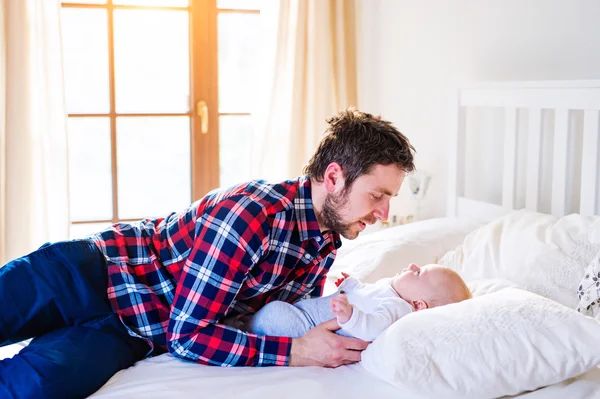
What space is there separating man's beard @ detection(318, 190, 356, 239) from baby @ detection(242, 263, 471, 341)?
0.48ft

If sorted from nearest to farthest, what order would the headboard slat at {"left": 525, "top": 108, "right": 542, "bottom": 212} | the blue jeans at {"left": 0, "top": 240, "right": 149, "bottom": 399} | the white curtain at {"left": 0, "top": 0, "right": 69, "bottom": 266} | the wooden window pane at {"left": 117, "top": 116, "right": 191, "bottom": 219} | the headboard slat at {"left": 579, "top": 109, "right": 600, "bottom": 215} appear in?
1. the blue jeans at {"left": 0, "top": 240, "right": 149, "bottom": 399}
2. the headboard slat at {"left": 579, "top": 109, "right": 600, "bottom": 215}
3. the headboard slat at {"left": 525, "top": 108, "right": 542, "bottom": 212}
4. the white curtain at {"left": 0, "top": 0, "right": 69, "bottom": 266}
5. the wooden window pane at {"left": 117, "top": 116, "right": 191, "bottom": 219}

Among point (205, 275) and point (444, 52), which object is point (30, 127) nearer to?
point (444, 52)

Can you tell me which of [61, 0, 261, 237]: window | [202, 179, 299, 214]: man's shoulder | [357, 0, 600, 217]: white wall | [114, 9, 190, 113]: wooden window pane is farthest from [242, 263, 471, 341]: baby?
[114, 9, 190, 113]: wooden window pane

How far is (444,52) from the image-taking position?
9.77 feet

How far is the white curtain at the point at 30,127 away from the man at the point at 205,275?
157 cm

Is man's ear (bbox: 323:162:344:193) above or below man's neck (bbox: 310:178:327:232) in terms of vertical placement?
above

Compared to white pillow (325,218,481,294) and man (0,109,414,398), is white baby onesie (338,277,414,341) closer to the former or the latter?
man (0,109,414,398)

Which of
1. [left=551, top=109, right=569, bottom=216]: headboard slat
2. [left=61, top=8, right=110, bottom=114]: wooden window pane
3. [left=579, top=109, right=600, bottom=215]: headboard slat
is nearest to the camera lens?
[left=579, top=109, right=600, bottom=215]: headboard slat

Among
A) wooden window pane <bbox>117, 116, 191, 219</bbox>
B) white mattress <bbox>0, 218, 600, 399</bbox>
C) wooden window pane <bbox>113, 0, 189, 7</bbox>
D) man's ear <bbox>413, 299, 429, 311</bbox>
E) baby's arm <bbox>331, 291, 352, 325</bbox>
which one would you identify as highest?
wooden window pane <bbox>113, 0, 189, 7</bbox>

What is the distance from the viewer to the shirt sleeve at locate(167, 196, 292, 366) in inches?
58.2

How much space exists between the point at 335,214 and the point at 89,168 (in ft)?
7.23

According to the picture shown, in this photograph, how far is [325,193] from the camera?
1627mm

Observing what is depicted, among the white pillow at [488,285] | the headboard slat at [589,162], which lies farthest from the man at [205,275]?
the headboard slat at [589,162]

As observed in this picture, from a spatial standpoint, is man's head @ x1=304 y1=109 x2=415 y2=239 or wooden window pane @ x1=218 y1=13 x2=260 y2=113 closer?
man's head @ x1=304 y1=109 x2=415 y2=239
